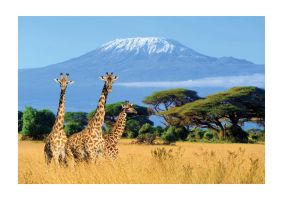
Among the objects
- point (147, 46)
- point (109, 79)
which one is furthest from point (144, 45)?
point (109, 79)

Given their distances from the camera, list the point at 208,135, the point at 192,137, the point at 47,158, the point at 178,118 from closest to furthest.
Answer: the point at 47,158
the point at 178,118
the point at 192,137
the point at 208,135

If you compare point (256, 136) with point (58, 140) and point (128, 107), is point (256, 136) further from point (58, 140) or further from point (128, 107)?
point (58, 140)

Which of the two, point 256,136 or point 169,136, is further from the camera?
point 169,136

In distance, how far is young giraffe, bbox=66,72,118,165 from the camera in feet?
38.4

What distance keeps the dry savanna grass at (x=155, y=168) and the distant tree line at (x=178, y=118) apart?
0.39m

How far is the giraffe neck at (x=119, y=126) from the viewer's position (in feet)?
40.1

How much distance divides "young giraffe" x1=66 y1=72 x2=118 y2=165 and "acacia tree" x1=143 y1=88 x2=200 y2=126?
80 centimetres

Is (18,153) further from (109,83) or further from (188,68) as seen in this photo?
(188,68)

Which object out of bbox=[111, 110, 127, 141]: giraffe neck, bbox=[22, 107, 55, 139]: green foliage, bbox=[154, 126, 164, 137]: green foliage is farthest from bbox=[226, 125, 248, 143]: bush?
bbox=[22, 107, 55, 139]: green foliage

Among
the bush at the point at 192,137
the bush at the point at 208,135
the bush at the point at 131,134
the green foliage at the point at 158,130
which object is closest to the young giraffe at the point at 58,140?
the bush at the point at 131,134

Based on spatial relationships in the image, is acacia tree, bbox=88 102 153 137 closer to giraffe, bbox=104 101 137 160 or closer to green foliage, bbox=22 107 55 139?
giraffe, bbox=104 101 137 160

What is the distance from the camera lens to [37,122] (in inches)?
488

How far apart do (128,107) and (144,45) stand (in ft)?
3.13

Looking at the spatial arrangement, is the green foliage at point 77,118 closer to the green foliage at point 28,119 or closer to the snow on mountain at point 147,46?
the green foliage at point 28,119
